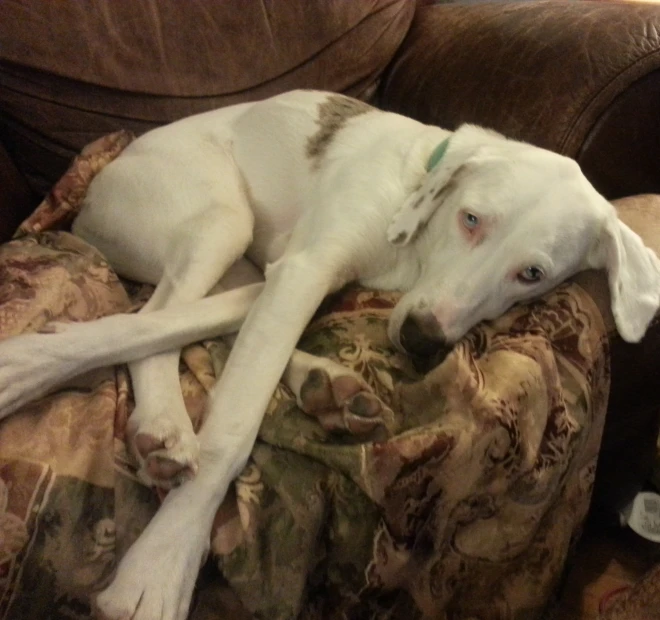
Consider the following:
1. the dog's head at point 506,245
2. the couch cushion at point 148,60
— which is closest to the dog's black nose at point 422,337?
the dog's head at point 506,245

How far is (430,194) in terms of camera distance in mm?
1522

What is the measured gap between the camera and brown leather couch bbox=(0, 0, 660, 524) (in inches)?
73.4

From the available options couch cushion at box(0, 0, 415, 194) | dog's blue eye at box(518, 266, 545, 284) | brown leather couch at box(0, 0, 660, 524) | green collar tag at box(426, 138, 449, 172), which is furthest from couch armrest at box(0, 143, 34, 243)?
dog's blue eye at box(518, 266, 545, 284)

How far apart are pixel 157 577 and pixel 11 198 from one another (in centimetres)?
132

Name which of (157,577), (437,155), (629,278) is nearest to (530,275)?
(629,278)

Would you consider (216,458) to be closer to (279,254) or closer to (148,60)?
(279,254)

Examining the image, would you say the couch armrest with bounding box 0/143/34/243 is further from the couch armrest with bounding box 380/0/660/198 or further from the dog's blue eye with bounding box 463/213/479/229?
the couch armrest with bounding box 380/0/660/198

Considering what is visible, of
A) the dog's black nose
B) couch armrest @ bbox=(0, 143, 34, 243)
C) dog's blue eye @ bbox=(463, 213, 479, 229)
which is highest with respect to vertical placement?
dog's blue eye @ bbox=(463, 213, 479, 229)

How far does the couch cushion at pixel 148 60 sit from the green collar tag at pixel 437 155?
3.00 ft

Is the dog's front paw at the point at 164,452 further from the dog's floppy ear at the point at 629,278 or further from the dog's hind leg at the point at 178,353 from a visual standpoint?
the dog's floppy ear at the point at 629,278

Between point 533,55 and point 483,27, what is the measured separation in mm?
328

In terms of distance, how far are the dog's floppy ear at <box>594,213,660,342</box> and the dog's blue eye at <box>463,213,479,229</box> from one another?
Result: 0.30 meters

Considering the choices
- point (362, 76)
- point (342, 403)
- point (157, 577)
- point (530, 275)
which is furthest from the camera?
point (362, 76)

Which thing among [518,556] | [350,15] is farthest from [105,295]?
[350,15]
